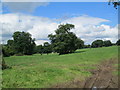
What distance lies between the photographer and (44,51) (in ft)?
360

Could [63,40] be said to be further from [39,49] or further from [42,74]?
[39,49]

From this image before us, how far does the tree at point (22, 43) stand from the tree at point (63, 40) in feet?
69.0

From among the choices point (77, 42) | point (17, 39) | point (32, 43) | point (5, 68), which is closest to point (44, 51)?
point (32, 43)

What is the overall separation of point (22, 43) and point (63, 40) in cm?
2645

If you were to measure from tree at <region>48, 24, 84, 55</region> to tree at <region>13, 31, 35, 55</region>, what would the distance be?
69.0 feet

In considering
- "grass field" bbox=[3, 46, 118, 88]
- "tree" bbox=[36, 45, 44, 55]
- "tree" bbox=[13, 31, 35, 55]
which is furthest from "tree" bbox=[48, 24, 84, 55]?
"tree" bbox=[36, 45, 44, 55]

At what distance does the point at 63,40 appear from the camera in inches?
2394

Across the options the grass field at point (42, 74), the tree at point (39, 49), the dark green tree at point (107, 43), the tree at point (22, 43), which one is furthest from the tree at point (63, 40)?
the dark green tree at point (107, 43)

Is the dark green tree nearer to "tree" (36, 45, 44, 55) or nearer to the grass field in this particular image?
"tree" (36, 45, 44, 55)

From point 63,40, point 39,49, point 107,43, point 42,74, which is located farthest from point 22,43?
point 107,43

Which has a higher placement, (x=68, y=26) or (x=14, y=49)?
(x=68, y=26)

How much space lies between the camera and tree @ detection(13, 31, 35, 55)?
3136 inches

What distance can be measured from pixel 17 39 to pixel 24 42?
3.74 metres

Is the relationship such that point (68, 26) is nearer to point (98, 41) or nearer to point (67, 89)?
point (67, 89)
